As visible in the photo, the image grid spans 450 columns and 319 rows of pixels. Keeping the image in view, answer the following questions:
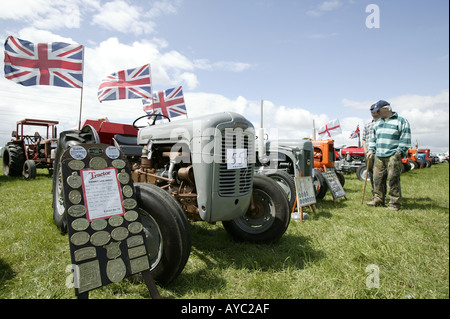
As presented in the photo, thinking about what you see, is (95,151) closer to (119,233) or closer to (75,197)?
(75,197)

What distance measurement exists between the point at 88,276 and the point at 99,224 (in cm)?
30

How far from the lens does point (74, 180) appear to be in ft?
5.47

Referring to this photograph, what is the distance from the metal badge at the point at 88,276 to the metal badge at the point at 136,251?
0.20 metres

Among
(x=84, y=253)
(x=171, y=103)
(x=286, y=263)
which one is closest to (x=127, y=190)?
(x=84, y=253)

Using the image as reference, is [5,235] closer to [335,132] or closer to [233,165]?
[233,165]

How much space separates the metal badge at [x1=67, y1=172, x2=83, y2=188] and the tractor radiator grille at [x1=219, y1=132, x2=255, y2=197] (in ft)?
3.47

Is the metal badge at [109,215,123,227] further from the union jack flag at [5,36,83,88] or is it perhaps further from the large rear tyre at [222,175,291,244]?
the union jack flag at [5,36,83,88]

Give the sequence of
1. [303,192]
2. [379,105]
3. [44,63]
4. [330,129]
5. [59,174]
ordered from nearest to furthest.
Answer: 1. [59,174]
2. [303,192]
3. [379,105]
4. [44,63]
5. [330,129]

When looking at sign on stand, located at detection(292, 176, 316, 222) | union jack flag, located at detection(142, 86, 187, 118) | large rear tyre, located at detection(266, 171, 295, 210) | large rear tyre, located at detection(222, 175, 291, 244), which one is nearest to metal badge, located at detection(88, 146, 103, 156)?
large rear tyre, located at detection(222, 175, 291, 244)

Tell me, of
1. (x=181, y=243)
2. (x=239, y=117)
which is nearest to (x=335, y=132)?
(x=239, y=117)

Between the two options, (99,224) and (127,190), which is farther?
(127,190)

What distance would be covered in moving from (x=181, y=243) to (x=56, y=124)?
32.1 feet

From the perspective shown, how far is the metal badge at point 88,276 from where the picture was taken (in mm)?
1467

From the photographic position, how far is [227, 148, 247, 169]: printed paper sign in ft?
7.54
